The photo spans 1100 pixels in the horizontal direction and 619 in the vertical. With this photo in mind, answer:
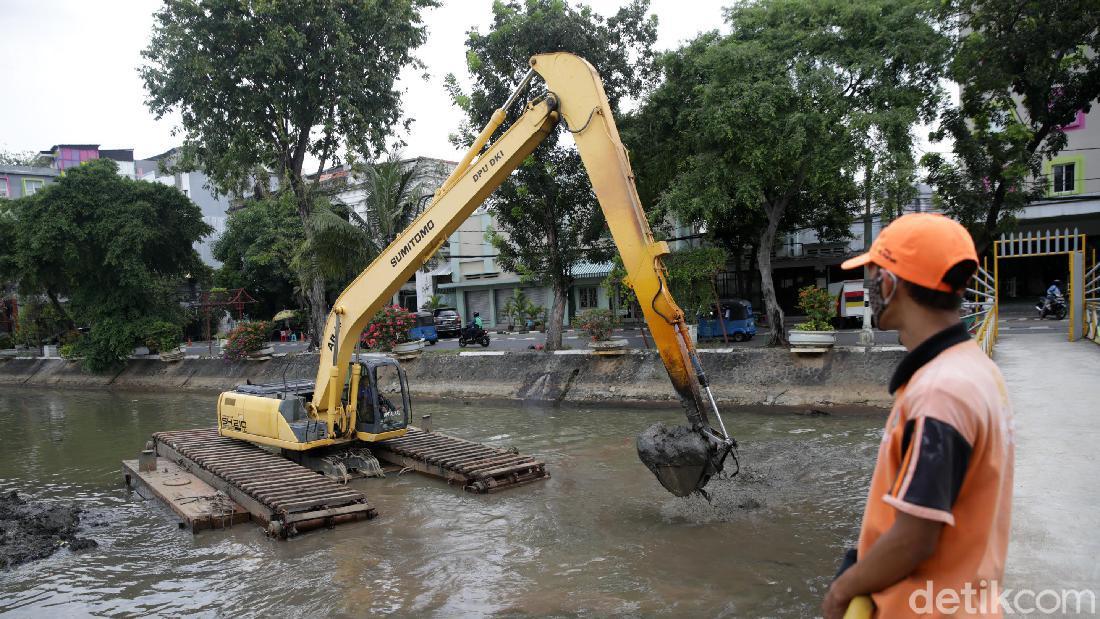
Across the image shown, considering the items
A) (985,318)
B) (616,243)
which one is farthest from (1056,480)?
(985,318)

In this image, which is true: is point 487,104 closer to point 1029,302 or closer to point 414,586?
point 414,586

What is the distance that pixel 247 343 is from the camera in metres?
23.7

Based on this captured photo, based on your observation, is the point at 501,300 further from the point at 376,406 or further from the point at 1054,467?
the point at 1054,467

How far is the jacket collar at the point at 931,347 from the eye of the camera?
1.76 m

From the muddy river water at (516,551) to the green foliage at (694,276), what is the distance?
7.51m

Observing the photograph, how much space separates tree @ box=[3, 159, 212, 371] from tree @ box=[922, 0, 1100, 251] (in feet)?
88.6

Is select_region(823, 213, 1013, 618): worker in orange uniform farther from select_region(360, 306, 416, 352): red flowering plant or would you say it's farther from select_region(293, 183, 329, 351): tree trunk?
select_region(293, 183, 329, 351): tree trunk

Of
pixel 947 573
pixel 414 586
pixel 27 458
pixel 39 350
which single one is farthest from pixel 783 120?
pixel 39 350

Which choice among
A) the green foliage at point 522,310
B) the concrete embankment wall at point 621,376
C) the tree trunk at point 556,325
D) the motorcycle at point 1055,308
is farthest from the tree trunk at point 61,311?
the motorcycle at point 1055,308

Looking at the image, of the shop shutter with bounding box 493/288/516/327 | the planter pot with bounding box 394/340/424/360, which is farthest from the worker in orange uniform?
the shop shutter with bounding box 493/288/516/327

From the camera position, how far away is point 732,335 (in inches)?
965

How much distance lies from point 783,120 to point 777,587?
12206mm

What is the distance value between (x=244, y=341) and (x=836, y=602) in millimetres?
24792

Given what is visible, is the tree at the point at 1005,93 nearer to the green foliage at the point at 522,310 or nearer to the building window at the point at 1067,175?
the building window at the point at 1067,175
